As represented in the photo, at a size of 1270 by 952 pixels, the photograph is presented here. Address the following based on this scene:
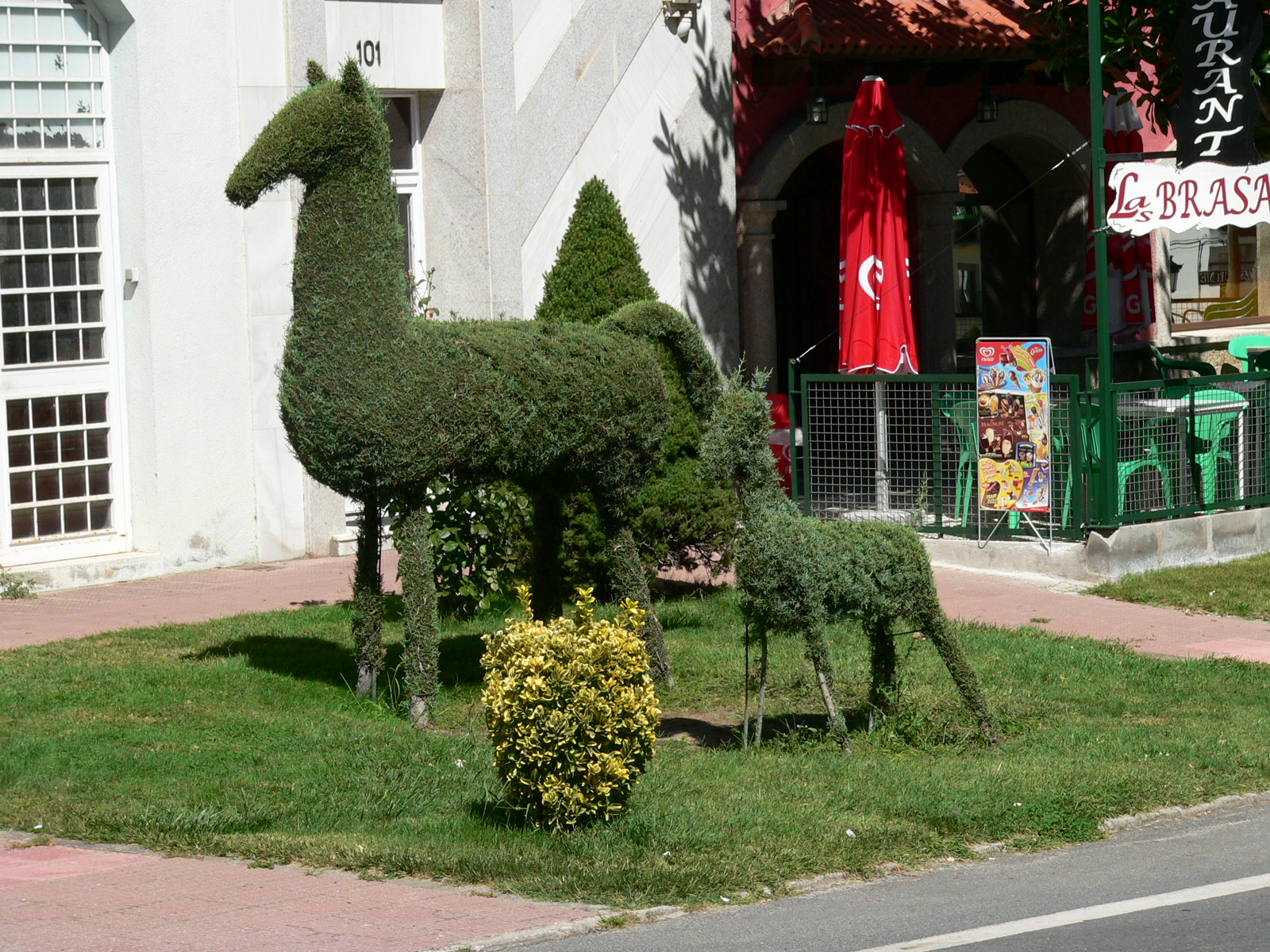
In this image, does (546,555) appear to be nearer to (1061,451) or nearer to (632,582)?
(632,582)

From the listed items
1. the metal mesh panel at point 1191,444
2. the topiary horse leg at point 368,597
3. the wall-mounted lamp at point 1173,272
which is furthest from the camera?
the wall-mounted lamp at point 1173,272

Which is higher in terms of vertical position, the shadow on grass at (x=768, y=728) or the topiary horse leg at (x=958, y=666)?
the topiary horse leg at (x=958, y=666)

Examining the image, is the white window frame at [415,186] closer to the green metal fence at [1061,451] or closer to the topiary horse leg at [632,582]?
the green metal fence at [1061,451]

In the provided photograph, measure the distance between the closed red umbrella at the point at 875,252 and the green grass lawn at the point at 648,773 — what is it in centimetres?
392

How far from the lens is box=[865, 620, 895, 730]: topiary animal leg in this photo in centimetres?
866

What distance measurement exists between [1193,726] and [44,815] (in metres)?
5.74

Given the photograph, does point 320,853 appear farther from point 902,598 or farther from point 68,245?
point 68,245

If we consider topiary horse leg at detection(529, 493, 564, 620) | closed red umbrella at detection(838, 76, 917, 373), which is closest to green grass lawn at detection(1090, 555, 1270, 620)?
closed red umbrella at detection(838, 76, 917, 373)

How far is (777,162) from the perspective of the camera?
58.6 ft

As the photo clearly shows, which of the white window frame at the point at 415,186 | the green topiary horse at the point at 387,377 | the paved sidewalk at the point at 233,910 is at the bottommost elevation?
the paved sidewalk at the point at 233,910

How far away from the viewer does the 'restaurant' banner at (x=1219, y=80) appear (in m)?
12.9

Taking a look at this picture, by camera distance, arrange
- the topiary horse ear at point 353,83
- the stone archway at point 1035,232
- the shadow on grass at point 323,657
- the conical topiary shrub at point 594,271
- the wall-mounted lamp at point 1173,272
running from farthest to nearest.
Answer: the wall-mounted lamp at point 1173,272
the stone archway at point 1035,232
the conical topiary shrub at point 594,271
the shadow on grass at point 323,657
the topiary horse ear at point 353,83

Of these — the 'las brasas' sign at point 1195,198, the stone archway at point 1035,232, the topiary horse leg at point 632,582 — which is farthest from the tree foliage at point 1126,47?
the topiary horse leg at point 632,582

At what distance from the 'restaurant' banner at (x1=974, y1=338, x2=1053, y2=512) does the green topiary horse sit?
193 inches
